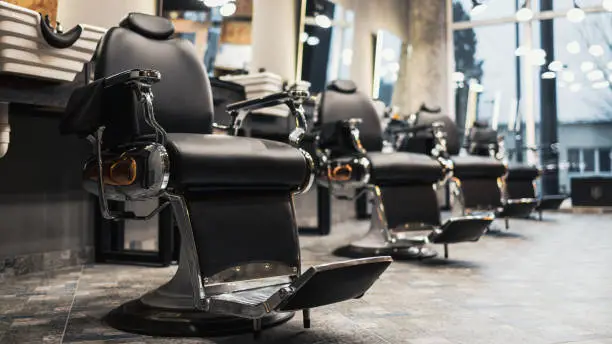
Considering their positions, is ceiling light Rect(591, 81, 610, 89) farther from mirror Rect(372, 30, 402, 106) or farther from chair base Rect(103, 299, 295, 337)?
chair base Rect(103, 299, 295, 337)

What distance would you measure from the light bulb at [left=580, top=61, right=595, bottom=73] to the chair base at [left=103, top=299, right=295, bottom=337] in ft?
24.3

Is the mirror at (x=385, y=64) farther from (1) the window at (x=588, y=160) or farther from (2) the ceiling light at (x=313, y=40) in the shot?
(1) the window at (x=588, y=160)

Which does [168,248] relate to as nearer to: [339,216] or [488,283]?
[488,283]

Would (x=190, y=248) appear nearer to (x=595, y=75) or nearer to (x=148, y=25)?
(x=148, y=25)

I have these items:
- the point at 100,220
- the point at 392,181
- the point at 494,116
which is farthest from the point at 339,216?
the point at 494,116

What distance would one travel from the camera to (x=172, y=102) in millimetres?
1987

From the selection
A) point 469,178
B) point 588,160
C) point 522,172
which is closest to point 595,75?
point 588,160

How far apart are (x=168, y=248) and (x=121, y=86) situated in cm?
138

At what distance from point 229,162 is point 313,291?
0.40 metres

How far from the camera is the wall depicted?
288 cm

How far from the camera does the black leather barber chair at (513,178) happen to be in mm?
4332

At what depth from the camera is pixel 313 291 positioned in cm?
140

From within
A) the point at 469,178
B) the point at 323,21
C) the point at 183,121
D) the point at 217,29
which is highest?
the point at 323,21

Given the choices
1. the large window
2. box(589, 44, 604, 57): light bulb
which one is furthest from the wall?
box(589, 44, 604, 57): light bulb
